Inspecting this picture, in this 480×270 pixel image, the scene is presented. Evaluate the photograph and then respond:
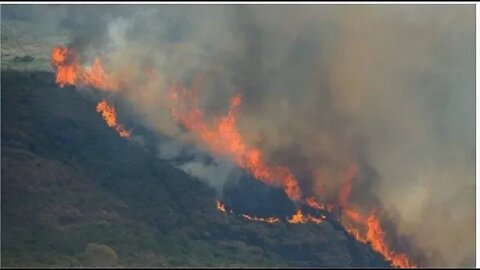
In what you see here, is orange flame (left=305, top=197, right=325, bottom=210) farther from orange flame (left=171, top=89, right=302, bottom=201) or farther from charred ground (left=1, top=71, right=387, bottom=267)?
charred ground (left=1, top=71, right=387, bottom=267)

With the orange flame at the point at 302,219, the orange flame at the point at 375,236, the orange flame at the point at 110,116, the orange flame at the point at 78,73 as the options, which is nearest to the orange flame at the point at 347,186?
the orange flame at the point at 375,236

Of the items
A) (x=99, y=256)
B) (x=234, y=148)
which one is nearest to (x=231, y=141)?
(x=234, y=148)

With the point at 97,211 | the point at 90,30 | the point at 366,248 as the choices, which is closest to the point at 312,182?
the point at 366,248

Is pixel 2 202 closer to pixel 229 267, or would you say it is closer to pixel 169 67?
pixel 229 267

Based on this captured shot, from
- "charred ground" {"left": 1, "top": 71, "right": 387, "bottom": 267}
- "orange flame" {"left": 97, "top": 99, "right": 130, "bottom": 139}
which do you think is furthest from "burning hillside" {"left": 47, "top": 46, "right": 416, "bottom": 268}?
"charred ground" {"left": 1, "top": 71, "right": 387, "bottom": 267}

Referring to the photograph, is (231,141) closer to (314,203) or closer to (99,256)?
(314,203)
